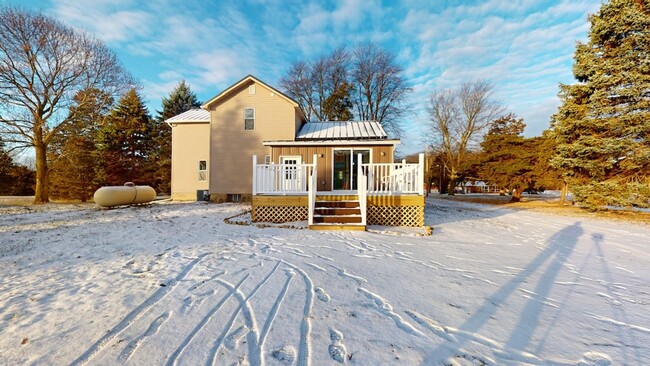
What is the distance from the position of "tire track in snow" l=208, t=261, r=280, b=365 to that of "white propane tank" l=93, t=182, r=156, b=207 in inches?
451

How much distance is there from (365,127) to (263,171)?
300 inches

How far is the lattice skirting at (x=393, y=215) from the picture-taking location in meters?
7.51

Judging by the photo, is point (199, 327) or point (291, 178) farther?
point (291, 178)

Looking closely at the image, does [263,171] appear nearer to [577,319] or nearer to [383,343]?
[383,343]

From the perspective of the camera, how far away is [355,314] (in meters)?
2.51

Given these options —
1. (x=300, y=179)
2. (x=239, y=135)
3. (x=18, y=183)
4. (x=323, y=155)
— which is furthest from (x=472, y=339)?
(x=18, y=183)

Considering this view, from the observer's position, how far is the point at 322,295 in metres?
2.91

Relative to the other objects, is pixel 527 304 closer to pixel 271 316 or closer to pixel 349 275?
pixel 349 275

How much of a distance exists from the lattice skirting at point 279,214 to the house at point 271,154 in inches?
1.2

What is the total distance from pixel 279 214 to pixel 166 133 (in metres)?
25.0

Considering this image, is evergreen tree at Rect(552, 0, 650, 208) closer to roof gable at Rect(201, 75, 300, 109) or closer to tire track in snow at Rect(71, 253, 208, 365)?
roof gable at Rect(201, 75, 300, 109)

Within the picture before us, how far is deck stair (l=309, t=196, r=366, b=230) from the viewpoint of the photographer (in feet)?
22.0

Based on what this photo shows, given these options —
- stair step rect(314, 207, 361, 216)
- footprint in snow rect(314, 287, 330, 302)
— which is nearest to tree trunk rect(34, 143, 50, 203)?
stair step rect(314, 207, 361, 216)

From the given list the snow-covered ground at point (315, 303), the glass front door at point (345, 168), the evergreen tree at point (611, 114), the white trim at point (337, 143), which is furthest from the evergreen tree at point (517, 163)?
the snow-covered ground at point (315, 303)
